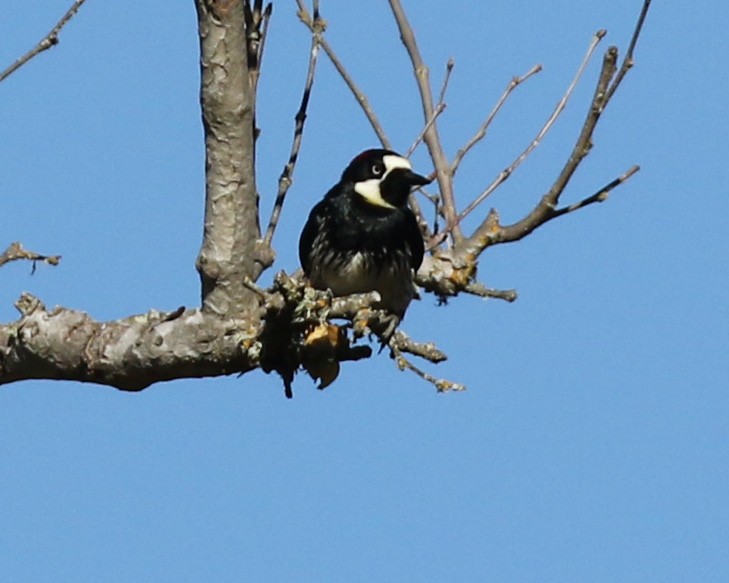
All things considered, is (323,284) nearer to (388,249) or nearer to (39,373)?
(388,249)

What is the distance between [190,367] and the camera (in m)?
3.39

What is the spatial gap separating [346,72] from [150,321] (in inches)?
57.0

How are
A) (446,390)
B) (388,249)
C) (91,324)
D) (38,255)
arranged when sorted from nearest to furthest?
(446,390), (91,324), (38,255), (388,249)

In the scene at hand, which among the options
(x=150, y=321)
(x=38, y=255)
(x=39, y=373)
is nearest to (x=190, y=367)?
(x=150, y=321)

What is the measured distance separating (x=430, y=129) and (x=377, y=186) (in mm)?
561

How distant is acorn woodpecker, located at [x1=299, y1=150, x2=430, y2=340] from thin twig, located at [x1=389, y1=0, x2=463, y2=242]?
0.20m

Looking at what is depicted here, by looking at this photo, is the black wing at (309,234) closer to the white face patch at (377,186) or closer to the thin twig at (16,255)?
the white face patch at (377,186)

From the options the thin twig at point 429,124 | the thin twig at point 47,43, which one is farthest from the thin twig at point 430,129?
the thin twig at point 47,43

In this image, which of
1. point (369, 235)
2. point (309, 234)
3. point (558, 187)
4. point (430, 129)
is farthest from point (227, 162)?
point (309, 234)

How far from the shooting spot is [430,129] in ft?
14.8

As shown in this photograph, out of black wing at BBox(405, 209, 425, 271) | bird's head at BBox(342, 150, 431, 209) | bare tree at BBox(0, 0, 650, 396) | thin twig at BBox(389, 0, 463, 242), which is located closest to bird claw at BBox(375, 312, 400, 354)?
bare tree at BBox(0, 0, 650, 396)

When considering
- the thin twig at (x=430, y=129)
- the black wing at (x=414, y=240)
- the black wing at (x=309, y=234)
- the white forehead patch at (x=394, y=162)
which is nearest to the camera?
the thin twig at (x=430, y=129)

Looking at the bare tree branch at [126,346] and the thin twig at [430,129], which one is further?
the thin twig at [430,129]

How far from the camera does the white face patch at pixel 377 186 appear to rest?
4895mm
